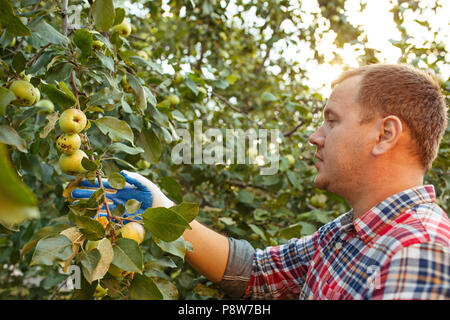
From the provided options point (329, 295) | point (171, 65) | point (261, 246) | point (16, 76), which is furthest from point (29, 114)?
point (261, 246)

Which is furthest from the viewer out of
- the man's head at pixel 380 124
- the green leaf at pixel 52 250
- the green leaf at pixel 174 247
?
the man's head at pixel 380 124

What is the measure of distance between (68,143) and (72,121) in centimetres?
6

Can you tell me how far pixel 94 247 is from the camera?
0.88 m

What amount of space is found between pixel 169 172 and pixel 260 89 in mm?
1711

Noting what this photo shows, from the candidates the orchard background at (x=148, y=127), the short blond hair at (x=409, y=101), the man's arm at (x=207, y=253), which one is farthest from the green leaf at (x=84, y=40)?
the short blond hair at (x=409, y=101)

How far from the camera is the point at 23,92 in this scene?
1161mm

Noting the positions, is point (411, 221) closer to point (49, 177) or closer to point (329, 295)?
point (329, 295)

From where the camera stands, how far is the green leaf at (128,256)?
79 cm

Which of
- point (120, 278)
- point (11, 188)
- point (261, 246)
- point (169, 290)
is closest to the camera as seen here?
point (11, 188)

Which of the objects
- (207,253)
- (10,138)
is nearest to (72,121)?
(10,138)

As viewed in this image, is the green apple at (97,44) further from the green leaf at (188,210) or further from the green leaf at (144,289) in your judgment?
the green leaf at (144,289)

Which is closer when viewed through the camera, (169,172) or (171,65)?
(171,65)

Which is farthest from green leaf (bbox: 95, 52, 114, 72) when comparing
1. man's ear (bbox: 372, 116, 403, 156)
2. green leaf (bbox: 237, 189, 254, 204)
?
green leaf (bbox: 237, 189, 254, 204)

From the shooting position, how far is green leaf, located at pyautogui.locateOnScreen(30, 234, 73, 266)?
0.78m
